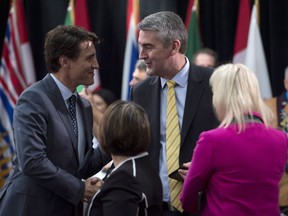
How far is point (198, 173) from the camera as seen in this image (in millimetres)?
3014

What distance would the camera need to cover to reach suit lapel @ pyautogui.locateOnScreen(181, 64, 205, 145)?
3684 mm

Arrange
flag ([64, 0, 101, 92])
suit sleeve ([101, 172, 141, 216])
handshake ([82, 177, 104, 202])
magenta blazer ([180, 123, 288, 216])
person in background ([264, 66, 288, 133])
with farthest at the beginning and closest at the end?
flag ([64, 0, 101, 92]) → person in background ([264, 66, 288, 133]) → handshake ([82, 177, 104, 202]) → magenta blazer ([180, 123, 288, 216]) → suit sleeve ([101, 172, 141, 216])

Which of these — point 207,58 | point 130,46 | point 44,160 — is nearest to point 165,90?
point 44,160

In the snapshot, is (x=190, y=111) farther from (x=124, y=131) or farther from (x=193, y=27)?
(x=193, y=27)

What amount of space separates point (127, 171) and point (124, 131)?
164mm

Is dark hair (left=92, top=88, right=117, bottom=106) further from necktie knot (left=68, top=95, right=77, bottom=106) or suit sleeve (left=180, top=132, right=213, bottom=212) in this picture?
suit sleeve (left=180, top=132, right=213, bottom=212)

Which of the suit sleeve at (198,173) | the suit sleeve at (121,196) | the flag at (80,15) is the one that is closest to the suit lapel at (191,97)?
the suit sleeve at (198,173)

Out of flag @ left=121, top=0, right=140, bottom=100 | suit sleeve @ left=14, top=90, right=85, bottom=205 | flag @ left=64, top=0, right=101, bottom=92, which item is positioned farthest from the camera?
flag @ left=64, top=0, right=101, bottom=92

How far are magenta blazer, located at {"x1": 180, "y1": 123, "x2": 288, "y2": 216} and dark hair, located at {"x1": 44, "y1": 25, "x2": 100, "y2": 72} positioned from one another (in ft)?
3.11

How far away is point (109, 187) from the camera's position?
2896 mm

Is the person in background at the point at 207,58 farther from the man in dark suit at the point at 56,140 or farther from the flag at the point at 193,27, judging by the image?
the man in dark suit at the point at 56,140

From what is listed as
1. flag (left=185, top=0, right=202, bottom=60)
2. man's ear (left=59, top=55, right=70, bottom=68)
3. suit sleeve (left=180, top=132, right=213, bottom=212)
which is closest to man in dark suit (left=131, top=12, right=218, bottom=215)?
man's ear (left=59, top=55, right=70, bottom=68)

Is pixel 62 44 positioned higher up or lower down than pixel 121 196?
higher up

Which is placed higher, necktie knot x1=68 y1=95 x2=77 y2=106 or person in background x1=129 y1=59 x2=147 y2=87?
necktie knot x1=68 y1=95 x2=77 y2=106
